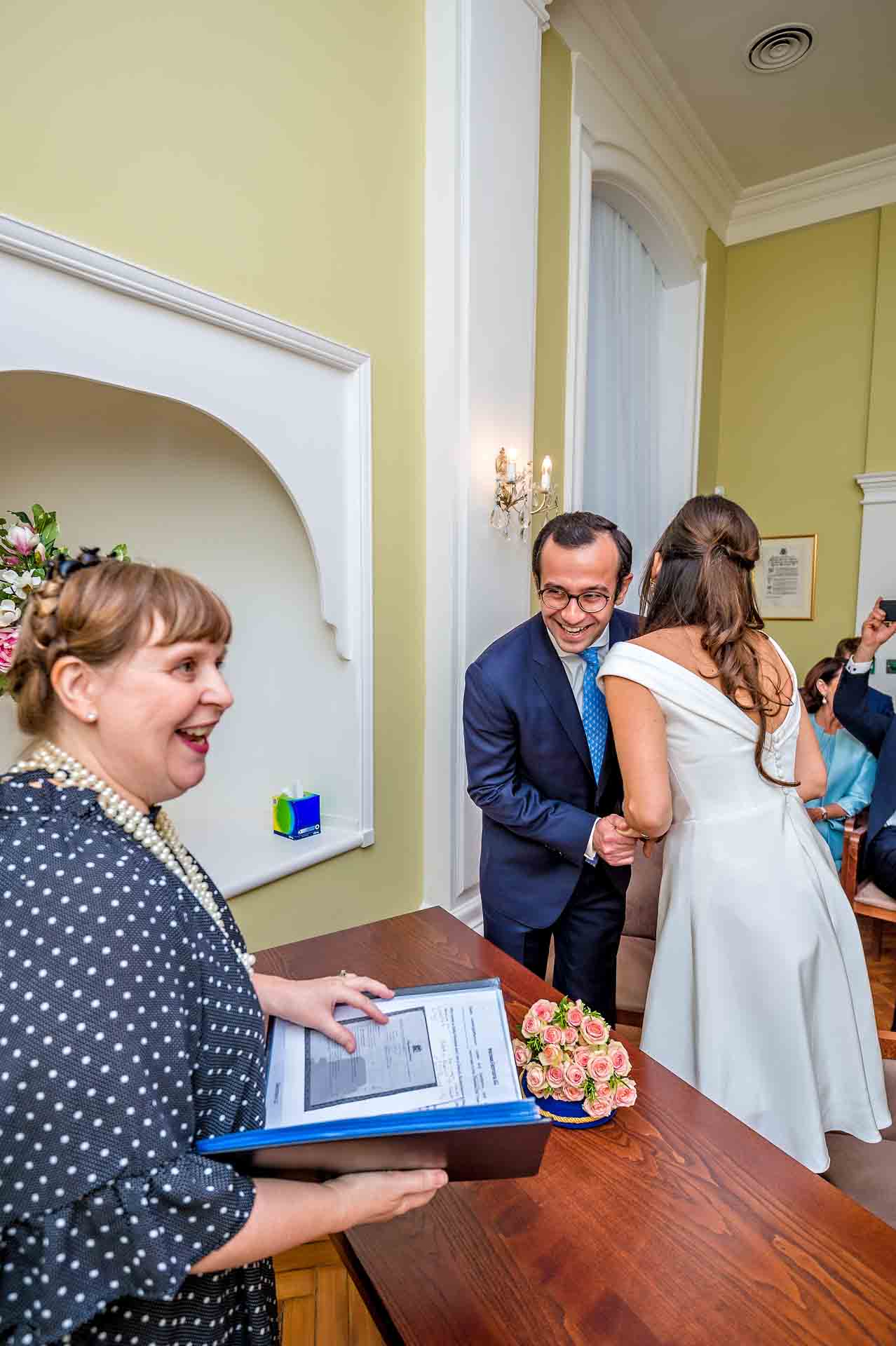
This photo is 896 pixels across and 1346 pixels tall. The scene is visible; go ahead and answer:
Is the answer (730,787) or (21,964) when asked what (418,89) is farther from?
(21,964)

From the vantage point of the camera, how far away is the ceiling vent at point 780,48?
11.5ft

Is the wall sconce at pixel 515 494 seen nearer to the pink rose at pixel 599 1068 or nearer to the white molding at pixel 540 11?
the white molding at pixel 540 11

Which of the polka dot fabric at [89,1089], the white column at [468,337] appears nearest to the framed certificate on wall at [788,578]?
the white column at [468,337]

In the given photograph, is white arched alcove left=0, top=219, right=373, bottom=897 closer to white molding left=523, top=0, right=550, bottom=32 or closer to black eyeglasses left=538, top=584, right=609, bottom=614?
black eyeglasses left=538, top=584, right=609, bottom=614

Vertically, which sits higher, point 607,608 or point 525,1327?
point 607,608

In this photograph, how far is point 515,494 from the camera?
277 centimetres

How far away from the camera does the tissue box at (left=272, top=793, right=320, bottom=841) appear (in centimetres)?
237

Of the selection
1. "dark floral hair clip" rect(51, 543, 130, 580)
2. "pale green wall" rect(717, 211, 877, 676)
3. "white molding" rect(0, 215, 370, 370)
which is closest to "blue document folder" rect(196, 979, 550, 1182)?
"dark floral hair clip" rect(51, 543, 130, 580)

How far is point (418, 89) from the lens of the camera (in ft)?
7.97

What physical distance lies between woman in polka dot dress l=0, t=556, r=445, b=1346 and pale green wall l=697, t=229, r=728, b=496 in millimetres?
4873

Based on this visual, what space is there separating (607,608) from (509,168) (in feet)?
6.15

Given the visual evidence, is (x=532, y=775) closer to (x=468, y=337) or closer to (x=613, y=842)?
→ (x=613, y=842)

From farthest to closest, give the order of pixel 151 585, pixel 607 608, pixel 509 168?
pixel 509 168 → pixel 607 608 → pixel 151 585

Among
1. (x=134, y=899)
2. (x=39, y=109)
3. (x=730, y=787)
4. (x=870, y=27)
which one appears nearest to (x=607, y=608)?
(x=730, y=787)
